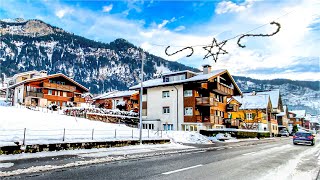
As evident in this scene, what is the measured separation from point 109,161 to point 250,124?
55207 mm

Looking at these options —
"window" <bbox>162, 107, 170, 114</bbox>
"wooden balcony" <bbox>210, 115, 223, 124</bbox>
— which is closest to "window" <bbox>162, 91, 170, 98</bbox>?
"window" <bbox>162, 107, 170, 114</bbox>

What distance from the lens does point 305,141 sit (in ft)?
104

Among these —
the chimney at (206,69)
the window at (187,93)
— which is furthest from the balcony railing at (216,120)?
the chimney at (206,69)

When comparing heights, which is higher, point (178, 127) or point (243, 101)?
point (243, 101)

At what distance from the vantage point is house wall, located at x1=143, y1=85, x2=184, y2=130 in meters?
43.3

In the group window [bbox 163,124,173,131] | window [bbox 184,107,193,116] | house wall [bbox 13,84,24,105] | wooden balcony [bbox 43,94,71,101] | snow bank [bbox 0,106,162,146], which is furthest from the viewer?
house wall [bbox 13,84,24,105]

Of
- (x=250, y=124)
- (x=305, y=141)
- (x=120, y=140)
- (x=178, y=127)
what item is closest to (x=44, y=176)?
(x=120, y=140)

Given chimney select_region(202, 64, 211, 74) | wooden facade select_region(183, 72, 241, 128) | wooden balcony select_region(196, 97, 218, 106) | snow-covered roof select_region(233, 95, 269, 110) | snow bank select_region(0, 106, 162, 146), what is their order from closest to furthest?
snow bank select_region(0, 106, 162, 146)
wooden balcony select_region(196, 97, 218, 106)
wooden facade select_region(183, 72, 241, 128)
chimney select_region(202, 64, 211, 74)
snow-covered roof select_region(233, 95, 269, 110)

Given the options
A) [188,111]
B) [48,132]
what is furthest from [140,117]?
[188,111]

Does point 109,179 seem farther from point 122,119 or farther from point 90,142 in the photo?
point 122,119

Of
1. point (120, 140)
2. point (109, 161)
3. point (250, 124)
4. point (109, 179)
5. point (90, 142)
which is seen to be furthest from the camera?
point (250, 124)

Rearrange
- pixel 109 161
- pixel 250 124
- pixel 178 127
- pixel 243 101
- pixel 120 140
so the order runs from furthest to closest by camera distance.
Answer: pixel 243 101 → pixel 250 124 → pixel 178 127 → pixel 120 140 → pixel 109 161

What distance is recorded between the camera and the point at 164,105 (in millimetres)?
45094

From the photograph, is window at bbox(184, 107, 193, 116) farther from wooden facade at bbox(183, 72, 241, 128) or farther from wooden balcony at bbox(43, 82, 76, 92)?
wooden balcony at bbox(43, 82, 76, 92)
